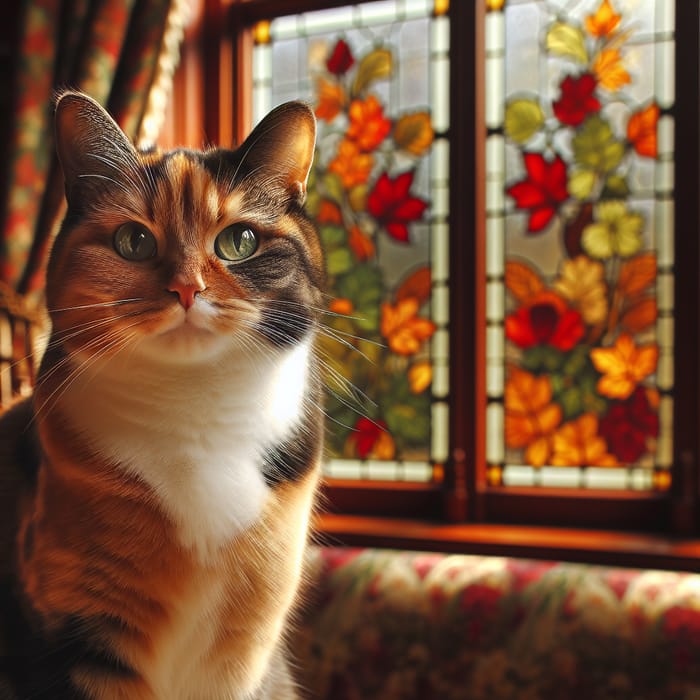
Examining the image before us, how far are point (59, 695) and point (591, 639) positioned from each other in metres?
0.92

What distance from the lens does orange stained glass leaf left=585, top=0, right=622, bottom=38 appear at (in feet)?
5.46

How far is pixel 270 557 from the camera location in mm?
732

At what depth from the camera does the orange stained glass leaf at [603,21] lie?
5.46 feet

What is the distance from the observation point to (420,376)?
5.95ft

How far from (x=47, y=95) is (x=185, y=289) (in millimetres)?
1224

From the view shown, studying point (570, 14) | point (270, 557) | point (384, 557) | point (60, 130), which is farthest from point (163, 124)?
point (270, 557)

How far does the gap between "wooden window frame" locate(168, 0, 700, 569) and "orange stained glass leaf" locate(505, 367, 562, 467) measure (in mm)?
66

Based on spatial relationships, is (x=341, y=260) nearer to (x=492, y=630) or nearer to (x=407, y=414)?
(x=407, y=414)

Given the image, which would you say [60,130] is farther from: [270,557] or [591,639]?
[591,639]

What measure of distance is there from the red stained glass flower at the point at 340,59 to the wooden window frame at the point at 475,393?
10 centimetres

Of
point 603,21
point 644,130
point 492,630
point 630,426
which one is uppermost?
point 603,21

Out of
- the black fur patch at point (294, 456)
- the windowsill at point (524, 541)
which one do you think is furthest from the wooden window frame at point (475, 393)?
the black fur patch at point (294, 456)

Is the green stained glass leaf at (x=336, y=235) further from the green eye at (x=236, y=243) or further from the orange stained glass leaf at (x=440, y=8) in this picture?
the green eye at (x=236, y=243)

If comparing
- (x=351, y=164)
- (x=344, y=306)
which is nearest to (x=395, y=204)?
(x=351, y=164)
